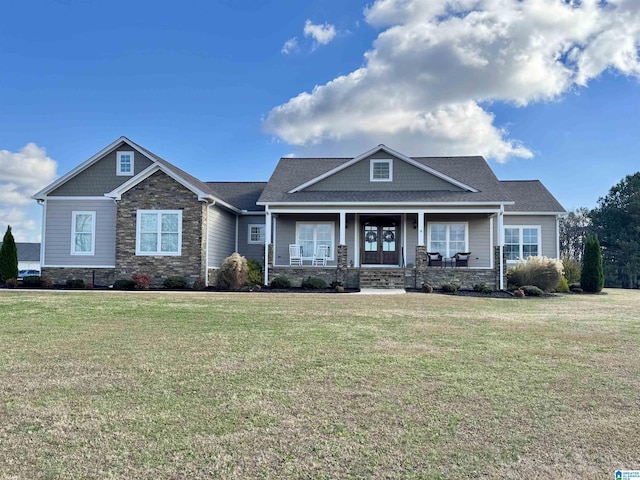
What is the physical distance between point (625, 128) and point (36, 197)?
84.3ft

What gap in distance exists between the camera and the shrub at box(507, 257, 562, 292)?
18.8 meters

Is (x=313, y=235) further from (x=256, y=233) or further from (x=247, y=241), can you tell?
(x=247, y=241)

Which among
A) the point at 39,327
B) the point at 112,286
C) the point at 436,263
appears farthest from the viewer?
the point at 436,263

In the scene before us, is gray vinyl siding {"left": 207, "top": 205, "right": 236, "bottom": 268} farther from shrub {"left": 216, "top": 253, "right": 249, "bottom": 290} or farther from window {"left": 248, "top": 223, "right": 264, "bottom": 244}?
shrub {"left": 216, "top": 253, "right": 249, "bottom": 290}

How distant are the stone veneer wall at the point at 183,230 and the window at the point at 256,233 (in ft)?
15.6

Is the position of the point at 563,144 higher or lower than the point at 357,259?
higher

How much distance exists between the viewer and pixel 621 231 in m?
39.2

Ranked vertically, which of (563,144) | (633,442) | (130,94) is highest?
(130,94)

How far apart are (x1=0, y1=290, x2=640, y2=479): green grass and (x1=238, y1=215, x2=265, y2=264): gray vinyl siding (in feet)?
49.6

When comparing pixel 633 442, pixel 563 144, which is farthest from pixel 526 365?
pixel 563 144

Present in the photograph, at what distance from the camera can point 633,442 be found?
4.01 meters

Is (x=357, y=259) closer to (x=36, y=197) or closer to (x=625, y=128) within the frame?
(x=625, y=128)

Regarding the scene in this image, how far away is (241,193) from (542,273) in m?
15.7

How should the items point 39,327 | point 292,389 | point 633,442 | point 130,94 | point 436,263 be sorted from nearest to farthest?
point 633,442 → point 292,389 → point 39,327 → point 130,94 → point 436,263
